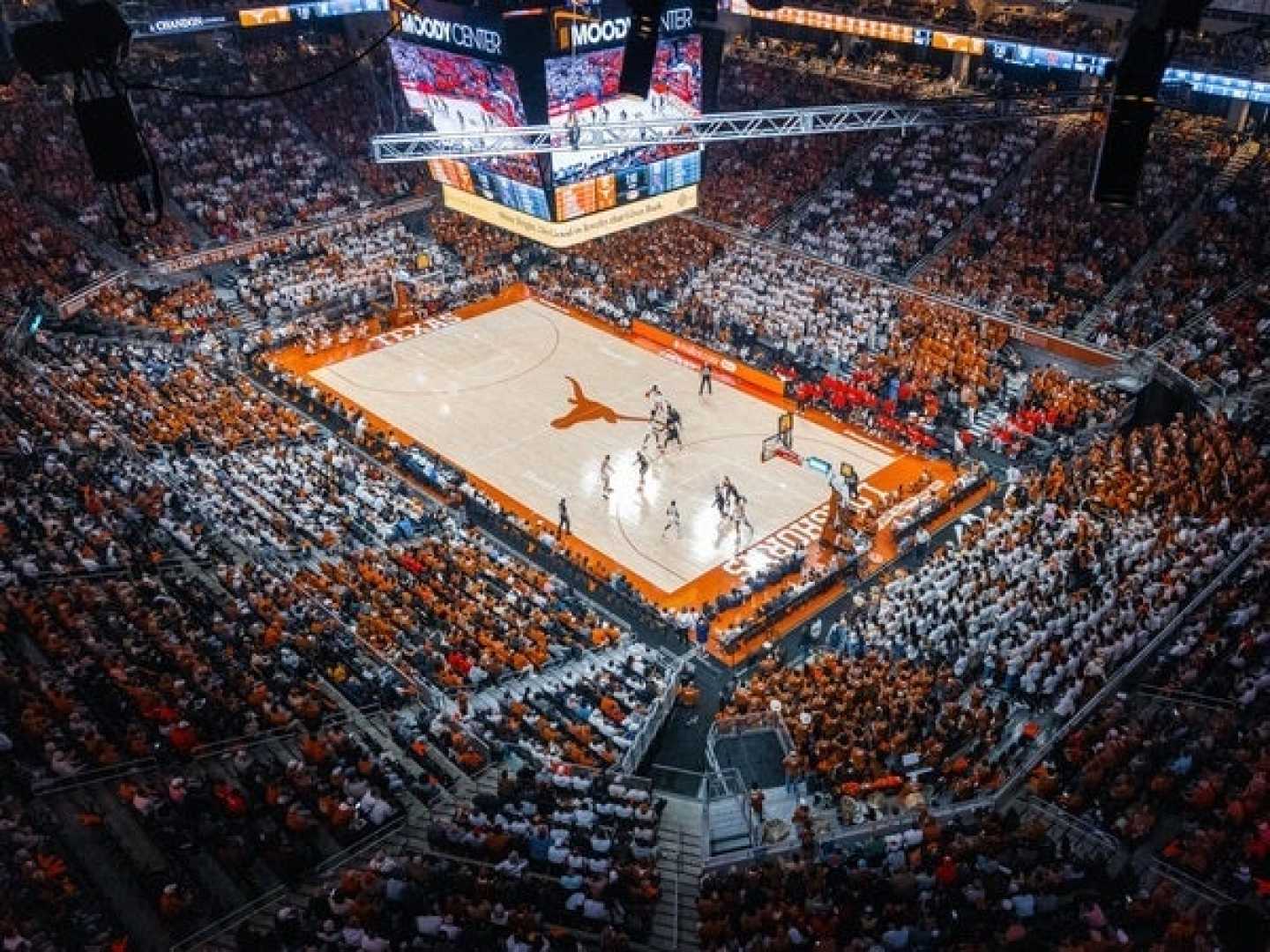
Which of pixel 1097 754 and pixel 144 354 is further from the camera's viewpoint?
pixel 144 354

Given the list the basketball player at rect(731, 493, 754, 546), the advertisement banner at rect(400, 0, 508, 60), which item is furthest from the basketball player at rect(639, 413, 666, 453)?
the advertisement banner at rect(400, 0, 508, 60)

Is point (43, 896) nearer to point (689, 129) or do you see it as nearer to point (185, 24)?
point (689, 129)

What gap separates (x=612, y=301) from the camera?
3488cm

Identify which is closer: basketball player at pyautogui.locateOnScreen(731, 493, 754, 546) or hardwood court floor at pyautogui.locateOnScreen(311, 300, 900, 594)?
basketball player at pyautogui.locateOnScreen(731, 493, 754, 546)

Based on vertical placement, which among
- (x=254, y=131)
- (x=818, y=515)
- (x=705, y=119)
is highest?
(x=705, y=119)

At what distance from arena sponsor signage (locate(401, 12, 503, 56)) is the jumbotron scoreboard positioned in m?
0.03

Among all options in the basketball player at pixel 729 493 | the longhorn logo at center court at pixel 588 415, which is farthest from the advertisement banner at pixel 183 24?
the basketball player at pixel 729 493

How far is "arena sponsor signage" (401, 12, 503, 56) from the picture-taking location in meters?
25.6

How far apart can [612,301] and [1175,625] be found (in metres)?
21.9

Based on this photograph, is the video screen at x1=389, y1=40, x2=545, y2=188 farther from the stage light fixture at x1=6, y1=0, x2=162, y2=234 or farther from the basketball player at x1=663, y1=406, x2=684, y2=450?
the stage light fixture at x1=6, y1=0, x2=162, y2=234

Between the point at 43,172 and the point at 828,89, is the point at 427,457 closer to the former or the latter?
the point at 43,172

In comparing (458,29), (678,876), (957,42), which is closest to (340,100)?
(458,29)

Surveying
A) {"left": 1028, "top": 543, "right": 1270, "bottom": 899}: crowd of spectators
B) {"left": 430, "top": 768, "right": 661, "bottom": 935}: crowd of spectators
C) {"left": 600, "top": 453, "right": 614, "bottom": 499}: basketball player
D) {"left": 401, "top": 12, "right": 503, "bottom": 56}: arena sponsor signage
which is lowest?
{"left": 600, "top": 453, "right": 614, "bottom": 499}: basketball player

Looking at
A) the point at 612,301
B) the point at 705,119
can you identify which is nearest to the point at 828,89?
the point at 612,301
